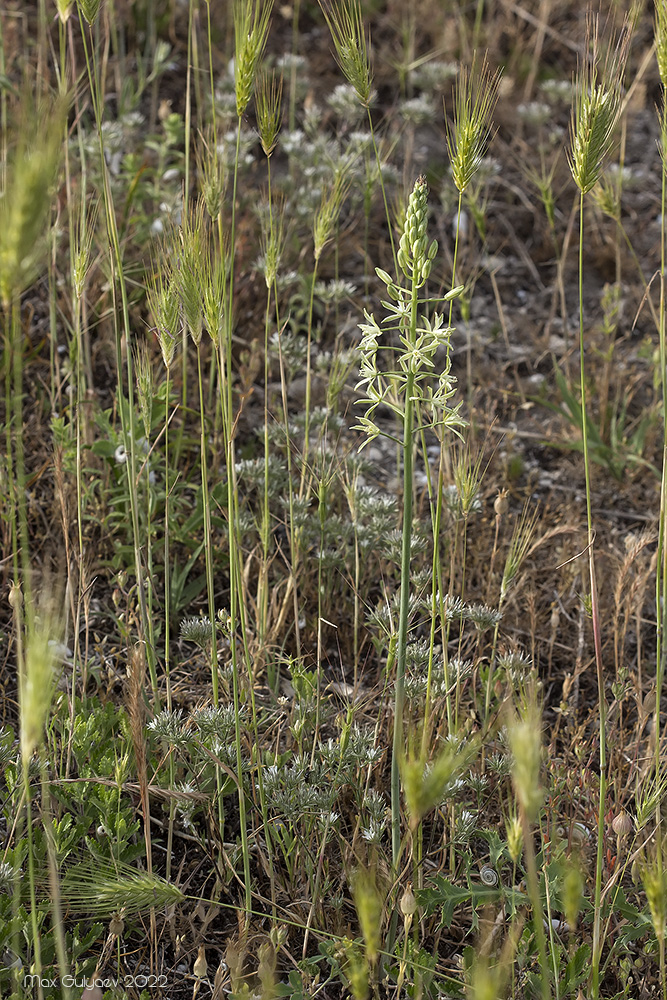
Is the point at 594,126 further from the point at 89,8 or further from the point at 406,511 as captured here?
the point at 89,8

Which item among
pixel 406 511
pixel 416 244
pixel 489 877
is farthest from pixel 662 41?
pixel 489 877

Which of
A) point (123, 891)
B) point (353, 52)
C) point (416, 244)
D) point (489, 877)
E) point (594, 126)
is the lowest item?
point (489, 877)

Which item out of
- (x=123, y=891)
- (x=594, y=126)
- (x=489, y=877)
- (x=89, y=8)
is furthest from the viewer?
(x=489, y=877)

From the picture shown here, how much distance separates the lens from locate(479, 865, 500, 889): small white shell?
1933 mm

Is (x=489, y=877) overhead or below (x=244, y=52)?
below

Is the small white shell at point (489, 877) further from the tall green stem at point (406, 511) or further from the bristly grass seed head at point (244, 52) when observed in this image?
the bristly grass seed head at point (244, 52)

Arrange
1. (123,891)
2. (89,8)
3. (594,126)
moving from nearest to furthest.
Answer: (123,891) < (594,126) < (89,8)

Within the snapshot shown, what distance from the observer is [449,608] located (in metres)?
2.13

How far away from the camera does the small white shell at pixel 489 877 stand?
1933 mm

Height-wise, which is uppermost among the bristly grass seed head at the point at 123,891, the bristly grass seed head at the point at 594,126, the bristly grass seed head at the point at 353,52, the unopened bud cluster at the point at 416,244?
the bristly grass seed head at the point at 353,52

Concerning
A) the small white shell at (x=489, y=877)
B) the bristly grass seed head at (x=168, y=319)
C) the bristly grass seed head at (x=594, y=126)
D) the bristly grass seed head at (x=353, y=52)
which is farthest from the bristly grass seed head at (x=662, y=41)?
the small white shell at (x=489, y=877)

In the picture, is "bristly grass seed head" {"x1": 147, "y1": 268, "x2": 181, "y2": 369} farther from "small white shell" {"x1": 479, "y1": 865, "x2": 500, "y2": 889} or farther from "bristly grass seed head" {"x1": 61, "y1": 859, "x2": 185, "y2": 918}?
"small white shell" {"x1": 479, "y1": 865, "x2": 500, "y2": 889}

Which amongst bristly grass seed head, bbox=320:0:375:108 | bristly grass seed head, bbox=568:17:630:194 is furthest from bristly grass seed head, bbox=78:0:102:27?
bristly grass seed head, bbox=568:17:630:194

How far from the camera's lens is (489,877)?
1946mm
